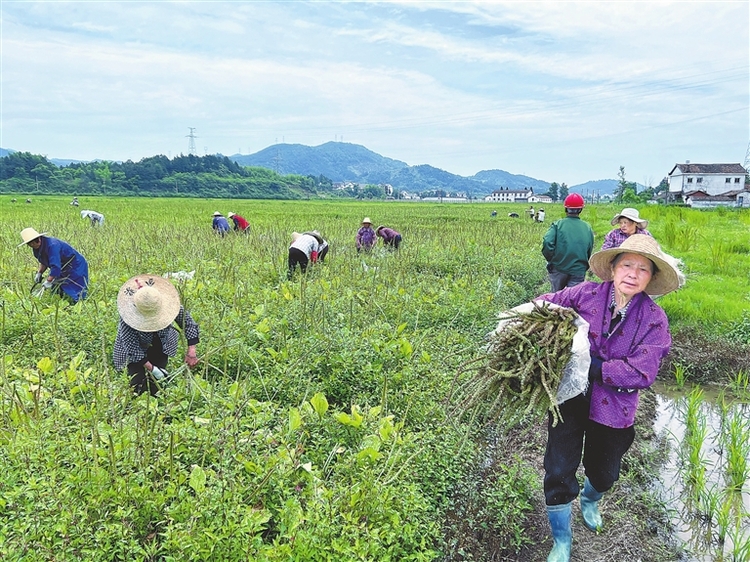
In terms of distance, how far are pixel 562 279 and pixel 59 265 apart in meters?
5.65

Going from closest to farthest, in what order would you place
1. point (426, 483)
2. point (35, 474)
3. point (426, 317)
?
point (35, 474) < point (426, 483) < point (426, 317)

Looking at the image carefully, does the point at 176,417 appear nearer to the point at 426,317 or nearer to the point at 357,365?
the point at 357,365

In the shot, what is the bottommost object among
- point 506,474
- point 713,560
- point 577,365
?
point 713,560

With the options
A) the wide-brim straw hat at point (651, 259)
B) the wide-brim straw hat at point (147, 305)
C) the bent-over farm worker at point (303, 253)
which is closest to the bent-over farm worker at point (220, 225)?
the bent-over farm worker at point (303, 253)

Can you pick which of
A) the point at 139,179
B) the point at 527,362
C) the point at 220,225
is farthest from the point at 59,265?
the point at 139,179

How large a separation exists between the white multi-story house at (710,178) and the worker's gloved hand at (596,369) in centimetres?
6717

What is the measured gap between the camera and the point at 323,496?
219cm

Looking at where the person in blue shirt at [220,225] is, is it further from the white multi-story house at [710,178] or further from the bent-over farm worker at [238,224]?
the white multi-story house at [710,178]

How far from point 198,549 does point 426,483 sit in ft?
4.21

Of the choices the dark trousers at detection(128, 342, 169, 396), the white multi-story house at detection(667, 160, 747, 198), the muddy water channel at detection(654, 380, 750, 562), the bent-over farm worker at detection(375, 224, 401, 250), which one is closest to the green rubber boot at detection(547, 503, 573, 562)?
the muddy water channel at detection(654, 380, 750, 562)

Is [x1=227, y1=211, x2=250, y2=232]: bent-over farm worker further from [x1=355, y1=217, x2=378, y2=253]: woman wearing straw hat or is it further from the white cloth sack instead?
the white cloth sack

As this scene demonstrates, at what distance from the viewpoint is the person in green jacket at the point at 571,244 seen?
530 centimetres

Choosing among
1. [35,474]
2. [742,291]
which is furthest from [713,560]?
[742,291]

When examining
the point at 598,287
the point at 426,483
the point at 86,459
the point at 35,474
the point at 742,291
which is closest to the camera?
the point at 35,474
